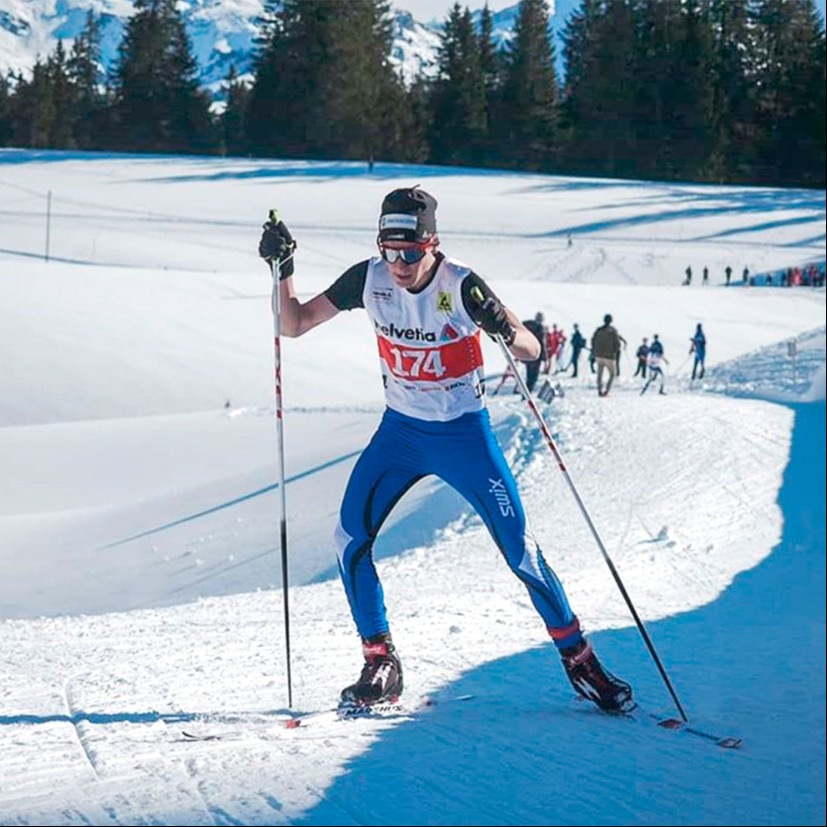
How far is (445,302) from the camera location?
4.36 metres

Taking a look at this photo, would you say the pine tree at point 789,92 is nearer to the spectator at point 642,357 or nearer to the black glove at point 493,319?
the spectator at point 642,357

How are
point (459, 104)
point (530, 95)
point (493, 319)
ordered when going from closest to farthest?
point (493, 319)
point (530, 95)
point (459, 104)

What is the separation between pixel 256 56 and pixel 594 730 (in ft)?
27.1

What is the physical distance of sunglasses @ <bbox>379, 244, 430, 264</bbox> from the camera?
14.1 feet

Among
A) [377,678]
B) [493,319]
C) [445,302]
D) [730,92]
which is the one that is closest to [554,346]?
Result: [730,92]

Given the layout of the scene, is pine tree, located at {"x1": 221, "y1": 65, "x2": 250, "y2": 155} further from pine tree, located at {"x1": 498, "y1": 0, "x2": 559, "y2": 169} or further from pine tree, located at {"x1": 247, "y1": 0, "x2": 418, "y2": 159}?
pine tree, located at {"x1": 498, "y1": 0, "x2": 559, "y2": 169}

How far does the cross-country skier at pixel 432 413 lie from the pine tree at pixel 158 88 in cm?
389

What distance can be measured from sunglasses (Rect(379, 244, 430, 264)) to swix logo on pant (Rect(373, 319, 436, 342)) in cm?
24

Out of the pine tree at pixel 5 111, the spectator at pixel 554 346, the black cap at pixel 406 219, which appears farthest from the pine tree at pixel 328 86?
the spectator at pixel 554 346

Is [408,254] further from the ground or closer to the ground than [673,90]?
closer to the ground

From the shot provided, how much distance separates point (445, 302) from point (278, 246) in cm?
73

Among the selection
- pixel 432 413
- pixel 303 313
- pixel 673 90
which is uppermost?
pixel 673 90

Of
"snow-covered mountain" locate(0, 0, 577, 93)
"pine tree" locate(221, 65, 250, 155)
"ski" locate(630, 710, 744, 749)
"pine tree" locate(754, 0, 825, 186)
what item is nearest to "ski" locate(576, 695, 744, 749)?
"ski" locate(630, 710, 744, 749)

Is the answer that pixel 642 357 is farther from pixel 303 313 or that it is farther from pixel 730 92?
pixel 303 313
